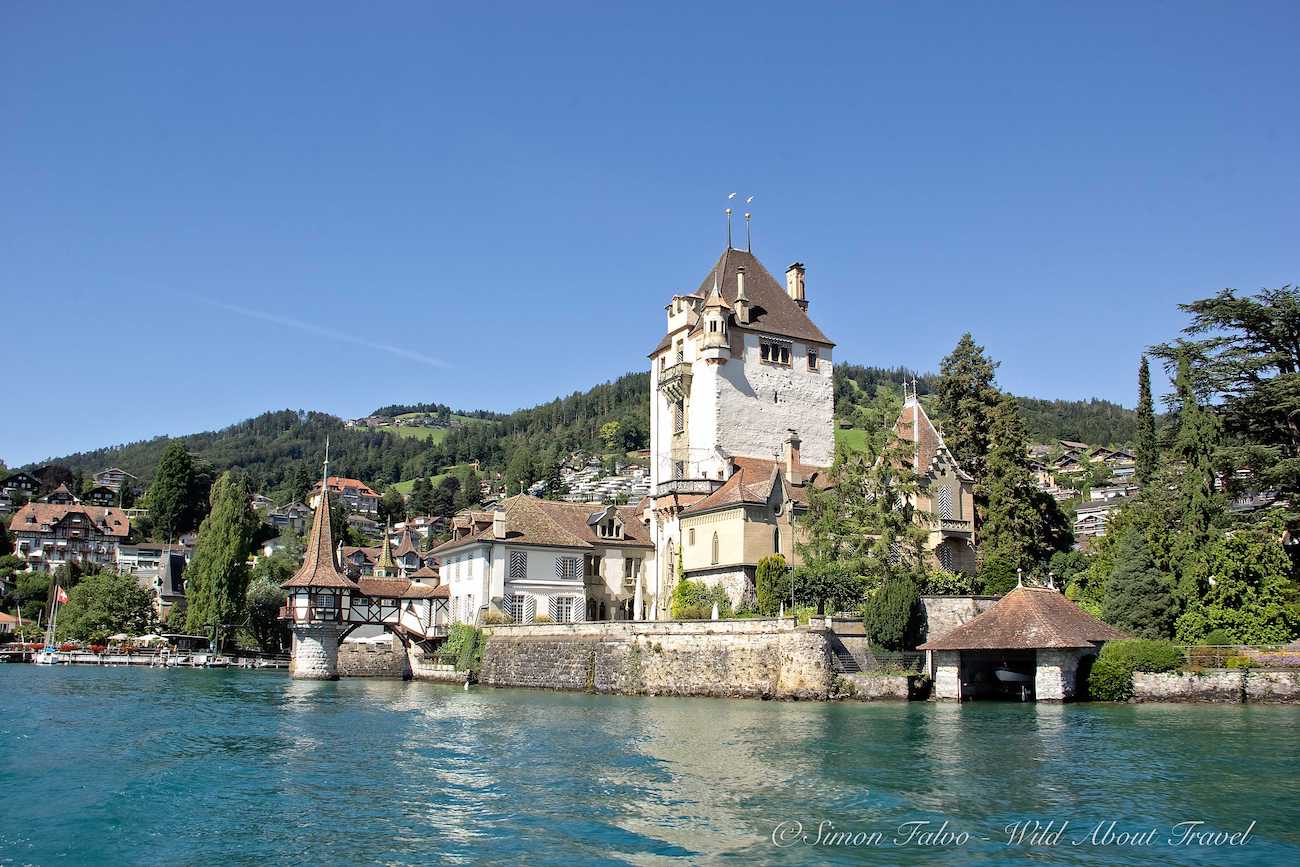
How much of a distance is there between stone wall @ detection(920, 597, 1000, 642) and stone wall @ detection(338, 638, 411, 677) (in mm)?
34347

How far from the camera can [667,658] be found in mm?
46219

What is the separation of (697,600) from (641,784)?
32.8m

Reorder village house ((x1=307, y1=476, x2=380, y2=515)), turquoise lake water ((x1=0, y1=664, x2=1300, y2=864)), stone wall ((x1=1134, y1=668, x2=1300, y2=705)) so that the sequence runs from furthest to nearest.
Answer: village house ((x1=307, y1=476, x2=380, y2=515)), stone wall ((x1=1134, y1=668, x2=1300, y2=705)), turquoise lake water ((x1=0, y1=664, x2=1300, y2=864))

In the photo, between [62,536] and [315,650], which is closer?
[315,650]

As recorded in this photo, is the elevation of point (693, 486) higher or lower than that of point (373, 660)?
higher

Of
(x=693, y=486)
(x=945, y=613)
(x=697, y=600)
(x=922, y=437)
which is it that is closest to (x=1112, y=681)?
(x=945, y=613)

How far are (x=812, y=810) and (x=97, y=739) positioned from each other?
20871mm

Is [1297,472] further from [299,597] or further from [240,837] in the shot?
[299,597]

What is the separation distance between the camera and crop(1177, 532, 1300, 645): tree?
40844 millimetres

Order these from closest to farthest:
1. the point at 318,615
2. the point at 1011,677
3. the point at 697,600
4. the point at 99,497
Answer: the point at 1011,677 → the point at 697,600 → the point at 318,615 → the point at 99,497

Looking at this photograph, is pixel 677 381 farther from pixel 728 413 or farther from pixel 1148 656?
pixel 1148 656

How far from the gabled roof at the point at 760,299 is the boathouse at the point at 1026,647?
28.1 m

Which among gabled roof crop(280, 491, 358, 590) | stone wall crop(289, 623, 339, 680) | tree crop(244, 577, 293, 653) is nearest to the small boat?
gabled roof crop(280, 491, 358, 590)

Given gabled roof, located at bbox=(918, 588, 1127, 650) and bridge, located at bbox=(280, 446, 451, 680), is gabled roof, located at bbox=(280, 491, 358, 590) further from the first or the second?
gabled roof, located at bbox=(918, 588, 1127, 650)
